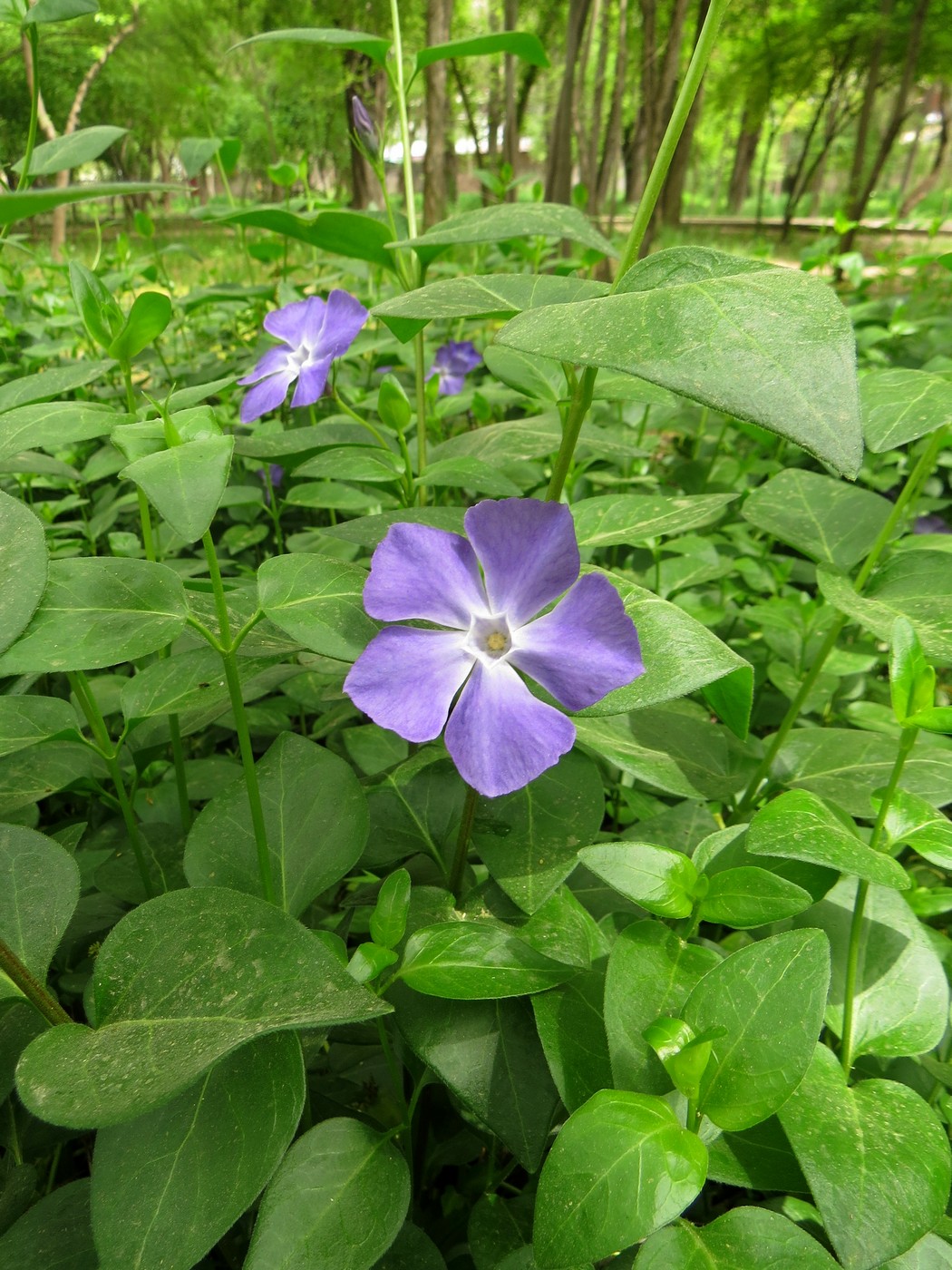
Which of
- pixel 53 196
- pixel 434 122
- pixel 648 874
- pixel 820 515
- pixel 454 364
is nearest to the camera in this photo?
pixel 53 196

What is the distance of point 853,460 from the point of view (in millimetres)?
371

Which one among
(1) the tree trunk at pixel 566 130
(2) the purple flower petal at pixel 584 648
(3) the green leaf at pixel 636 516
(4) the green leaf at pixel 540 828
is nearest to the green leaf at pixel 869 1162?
(4) the green leaf at pixel 540 828

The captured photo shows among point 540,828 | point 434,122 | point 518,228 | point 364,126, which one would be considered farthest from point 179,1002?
point 434,122

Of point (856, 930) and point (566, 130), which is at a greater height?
point (566, 130)

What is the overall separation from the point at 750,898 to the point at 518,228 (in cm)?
59

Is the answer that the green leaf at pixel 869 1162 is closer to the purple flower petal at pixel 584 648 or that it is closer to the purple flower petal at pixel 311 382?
the purple flower petal at pixel 584 648

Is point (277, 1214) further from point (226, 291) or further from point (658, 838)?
point (226, 291)

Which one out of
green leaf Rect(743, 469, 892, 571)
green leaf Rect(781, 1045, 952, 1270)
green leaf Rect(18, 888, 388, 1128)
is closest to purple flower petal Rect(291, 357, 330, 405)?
green leaf Rect(743, 469, 892, 571)

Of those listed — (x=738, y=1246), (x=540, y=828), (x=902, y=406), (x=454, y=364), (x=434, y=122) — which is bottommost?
(x=738, y=1246)

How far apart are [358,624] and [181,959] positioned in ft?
0.85

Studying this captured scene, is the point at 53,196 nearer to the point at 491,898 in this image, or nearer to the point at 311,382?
the point at 491,898

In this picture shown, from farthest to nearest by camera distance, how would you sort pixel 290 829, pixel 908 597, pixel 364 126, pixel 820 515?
1. pixel 364 126
2. pixel 820 515
3. pixel 908 597
4. pixel 290 829

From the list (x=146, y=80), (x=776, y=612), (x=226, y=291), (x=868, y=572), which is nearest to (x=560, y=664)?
(x=868, y=572)

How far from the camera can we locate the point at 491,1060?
617 millimetres
